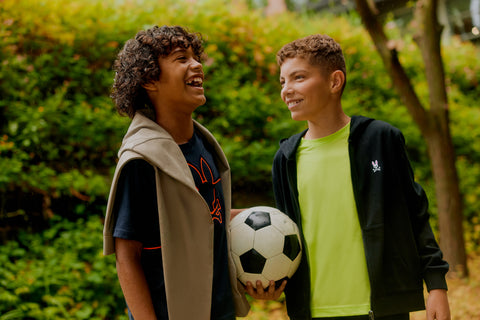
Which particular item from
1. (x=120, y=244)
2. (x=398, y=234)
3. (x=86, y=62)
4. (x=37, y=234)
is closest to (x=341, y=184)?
(x=398, y=234)

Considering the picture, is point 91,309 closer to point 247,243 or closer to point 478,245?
point 247,243

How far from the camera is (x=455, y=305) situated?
431 centimetres

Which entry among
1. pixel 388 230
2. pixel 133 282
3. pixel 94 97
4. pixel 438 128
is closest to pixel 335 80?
pixel 388 230

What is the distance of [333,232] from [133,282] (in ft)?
3.06

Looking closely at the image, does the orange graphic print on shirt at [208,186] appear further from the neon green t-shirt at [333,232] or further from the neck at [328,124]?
the neck at [328,124]

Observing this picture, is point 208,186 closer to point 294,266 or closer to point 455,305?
point 294,266

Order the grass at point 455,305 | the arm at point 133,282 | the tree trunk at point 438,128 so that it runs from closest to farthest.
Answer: the arm at point 133,282
the grass at point 455,305
the tree trunk at point 438,128

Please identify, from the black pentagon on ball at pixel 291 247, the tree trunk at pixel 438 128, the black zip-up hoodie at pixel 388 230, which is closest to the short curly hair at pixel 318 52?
the black zip-up hoodie at pixel 388 230

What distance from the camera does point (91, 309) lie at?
3.43m

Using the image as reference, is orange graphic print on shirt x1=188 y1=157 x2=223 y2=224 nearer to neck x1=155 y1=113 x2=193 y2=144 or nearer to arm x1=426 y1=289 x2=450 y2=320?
neck x1=155 y1=113 x2=193 y2=144

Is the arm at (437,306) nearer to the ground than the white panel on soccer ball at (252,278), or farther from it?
nearer to the ground

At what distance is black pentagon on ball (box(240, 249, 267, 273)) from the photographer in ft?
Result: 6.08

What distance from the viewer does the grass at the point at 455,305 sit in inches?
163

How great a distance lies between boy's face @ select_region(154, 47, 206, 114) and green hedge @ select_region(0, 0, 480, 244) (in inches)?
59.5
